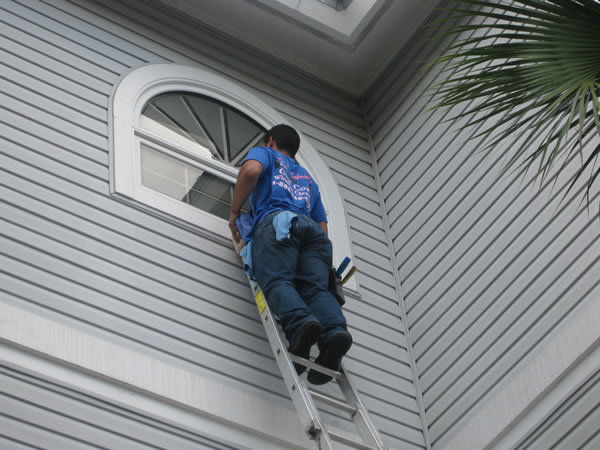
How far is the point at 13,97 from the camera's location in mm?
5414

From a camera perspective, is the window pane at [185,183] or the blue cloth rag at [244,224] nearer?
the blue cloth rag at [244,224]

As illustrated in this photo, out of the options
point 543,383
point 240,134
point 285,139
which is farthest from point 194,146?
point 543,383

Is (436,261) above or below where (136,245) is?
above

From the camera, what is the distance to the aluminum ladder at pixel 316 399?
13.8ft

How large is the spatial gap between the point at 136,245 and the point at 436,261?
209 centimetres

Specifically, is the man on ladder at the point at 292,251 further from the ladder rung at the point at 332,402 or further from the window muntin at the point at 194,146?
the window muntin at the point at 194,146

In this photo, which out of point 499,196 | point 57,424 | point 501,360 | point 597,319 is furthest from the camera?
point 499,196

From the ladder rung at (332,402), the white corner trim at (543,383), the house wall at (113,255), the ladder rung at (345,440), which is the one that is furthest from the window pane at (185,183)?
the white corner trim at (543,383)

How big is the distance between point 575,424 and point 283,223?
6.09 feet

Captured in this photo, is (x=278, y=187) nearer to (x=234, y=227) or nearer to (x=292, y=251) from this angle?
(x=234, y=227)

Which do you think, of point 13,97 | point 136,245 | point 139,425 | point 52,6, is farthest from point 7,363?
point 52,6

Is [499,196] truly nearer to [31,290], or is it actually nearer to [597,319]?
[597,319]

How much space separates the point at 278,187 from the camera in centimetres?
530

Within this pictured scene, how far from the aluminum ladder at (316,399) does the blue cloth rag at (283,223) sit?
396mm
